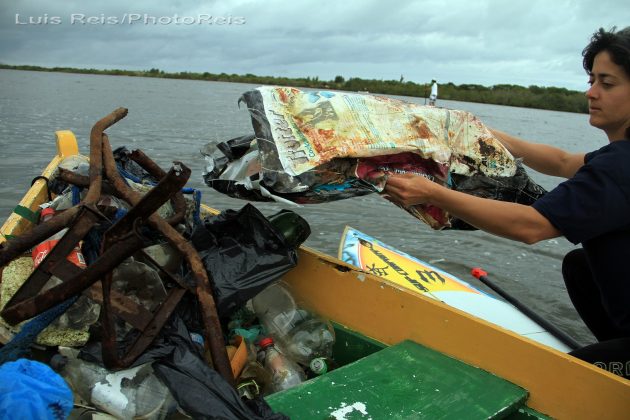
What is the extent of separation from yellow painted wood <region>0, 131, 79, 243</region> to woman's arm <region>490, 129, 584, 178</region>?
2662mm

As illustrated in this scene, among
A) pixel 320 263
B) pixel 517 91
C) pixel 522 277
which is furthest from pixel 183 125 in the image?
pixel 517 91

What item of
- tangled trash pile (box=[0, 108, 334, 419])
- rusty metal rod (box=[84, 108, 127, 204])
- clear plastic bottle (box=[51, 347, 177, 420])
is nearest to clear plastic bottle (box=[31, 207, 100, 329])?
tangled trash pile (box=[0, 108, 334, 419])

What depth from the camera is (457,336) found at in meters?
2.49

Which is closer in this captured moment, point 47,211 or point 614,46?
point 614,46

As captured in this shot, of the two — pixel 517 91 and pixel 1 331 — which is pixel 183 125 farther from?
pixel 517 91

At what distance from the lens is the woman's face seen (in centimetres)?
227

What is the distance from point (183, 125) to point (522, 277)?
595 inches

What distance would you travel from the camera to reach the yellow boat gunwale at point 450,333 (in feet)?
7.03

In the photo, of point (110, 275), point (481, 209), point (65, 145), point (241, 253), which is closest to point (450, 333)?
point (481, 209)

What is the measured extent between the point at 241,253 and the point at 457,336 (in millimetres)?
1107

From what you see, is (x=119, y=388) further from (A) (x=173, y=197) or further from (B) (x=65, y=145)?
(B) (x=65, y=145)

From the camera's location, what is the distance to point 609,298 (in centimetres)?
228

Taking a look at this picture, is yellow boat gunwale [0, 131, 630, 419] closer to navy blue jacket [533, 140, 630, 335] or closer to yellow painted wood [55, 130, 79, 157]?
navy blue jacket [533, 140, 630, 335]

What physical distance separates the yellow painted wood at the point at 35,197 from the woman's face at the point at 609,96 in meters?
2.96
